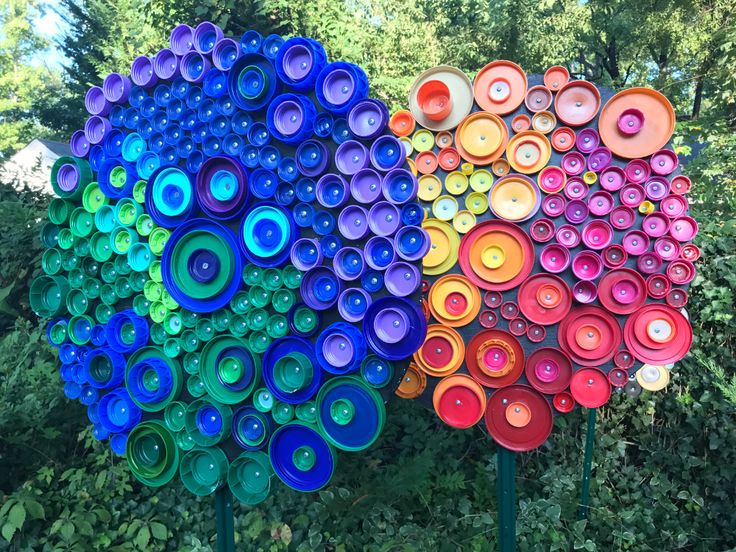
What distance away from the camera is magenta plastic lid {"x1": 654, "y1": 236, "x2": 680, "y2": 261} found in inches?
79.7

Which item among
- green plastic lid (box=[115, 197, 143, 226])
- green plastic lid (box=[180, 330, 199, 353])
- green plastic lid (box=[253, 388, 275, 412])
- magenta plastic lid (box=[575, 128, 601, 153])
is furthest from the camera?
magenta plastic lid (box=[575, 128, 601, 153])

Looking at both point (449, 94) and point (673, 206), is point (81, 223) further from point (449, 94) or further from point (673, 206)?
point (673, 206)

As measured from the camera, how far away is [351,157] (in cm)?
169

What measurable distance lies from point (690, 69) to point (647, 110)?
382 inches

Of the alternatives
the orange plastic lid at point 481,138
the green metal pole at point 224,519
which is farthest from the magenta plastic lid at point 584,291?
the green metal pole at point 224,519

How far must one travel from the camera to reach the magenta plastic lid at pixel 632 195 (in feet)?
Answer: 6.64

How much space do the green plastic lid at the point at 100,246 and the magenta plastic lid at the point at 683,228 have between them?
7.94 feet

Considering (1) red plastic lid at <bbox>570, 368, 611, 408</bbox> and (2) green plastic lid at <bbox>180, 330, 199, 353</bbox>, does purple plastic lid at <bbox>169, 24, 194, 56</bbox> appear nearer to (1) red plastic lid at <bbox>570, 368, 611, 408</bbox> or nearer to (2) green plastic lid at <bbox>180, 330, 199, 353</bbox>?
(2) green plastic lid at <bbox>180, 330, 199, 353</bbox>

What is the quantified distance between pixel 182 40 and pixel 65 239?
103 centimetres

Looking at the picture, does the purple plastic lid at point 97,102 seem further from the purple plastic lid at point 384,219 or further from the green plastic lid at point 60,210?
the purple plastic lid at point 384,219

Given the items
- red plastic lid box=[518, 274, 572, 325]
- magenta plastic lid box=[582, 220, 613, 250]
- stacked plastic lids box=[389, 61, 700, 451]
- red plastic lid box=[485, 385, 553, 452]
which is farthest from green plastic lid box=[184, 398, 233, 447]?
magenta plastic lid box=[582, 220, 613, 250]

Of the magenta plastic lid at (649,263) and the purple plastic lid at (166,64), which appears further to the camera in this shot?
the magenta plastic lid at (649,263)

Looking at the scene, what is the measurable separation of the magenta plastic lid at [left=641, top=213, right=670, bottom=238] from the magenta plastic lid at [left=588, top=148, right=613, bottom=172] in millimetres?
290

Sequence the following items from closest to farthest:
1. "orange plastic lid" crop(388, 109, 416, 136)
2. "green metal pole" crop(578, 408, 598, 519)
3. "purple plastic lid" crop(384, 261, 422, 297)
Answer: "purple plastic lid" crop(384, 261, 422, 297), "orange plastic lid" crop(388, 109, 416, 136), "green metal pole" crop(578, 408, 598, 519)
